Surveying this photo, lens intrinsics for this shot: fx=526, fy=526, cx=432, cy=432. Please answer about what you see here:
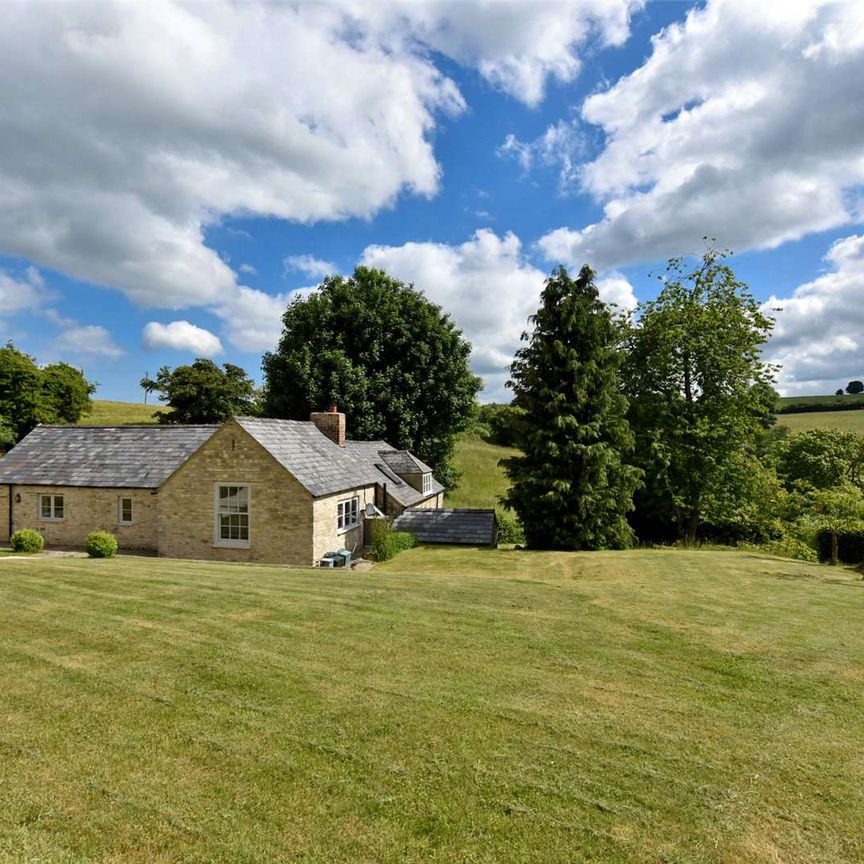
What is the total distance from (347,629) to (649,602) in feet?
22.0

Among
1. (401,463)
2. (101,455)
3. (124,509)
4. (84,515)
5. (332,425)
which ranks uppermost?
(332,425)

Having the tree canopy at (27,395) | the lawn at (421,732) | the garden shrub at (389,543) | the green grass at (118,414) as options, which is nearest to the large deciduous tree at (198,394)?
the tree canopy at (27,395)

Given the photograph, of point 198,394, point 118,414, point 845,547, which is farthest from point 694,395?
point 118,414

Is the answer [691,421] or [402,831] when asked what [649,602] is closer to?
[402,831]

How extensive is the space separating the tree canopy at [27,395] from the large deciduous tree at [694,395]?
5177 cm

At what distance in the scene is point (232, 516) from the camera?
20.8 meters

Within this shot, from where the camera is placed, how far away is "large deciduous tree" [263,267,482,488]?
37656 mm

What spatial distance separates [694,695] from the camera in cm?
677

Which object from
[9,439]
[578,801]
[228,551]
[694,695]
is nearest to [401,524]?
[228,551]

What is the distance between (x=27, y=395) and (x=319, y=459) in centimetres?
4334

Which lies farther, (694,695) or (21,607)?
(21,607)

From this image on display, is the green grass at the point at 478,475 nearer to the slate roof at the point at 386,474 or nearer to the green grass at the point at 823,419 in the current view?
the slate roof at the point at 386,474

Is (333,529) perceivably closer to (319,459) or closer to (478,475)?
(319,459)

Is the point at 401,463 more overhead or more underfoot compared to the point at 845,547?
more overhead
